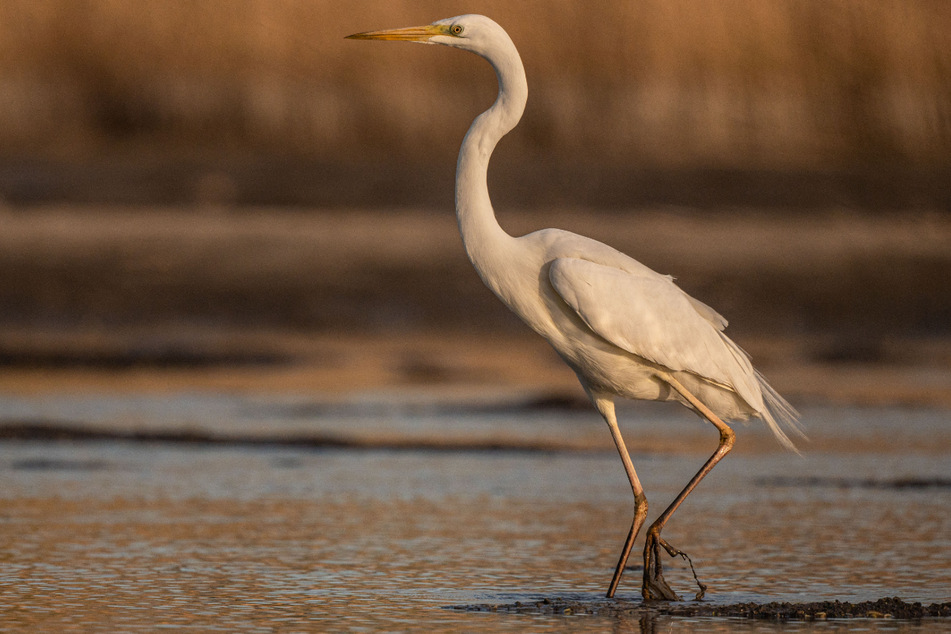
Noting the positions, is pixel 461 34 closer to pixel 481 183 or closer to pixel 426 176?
pixel 481 183

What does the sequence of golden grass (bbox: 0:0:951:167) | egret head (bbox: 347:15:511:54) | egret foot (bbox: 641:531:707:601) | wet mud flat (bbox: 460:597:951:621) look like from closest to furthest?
1. wet mud flat (bbox: 460:597:951:621)
2. egret foot (bbox: 641:531:707:601)
3. egret head (bbox: 347:15:511:54)
4. golden grass (bbox: 0:0:951:167)

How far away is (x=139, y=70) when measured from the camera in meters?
24.0

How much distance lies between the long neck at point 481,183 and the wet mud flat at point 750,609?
5.07 ft

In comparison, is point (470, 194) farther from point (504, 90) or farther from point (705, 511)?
point (705, 511)

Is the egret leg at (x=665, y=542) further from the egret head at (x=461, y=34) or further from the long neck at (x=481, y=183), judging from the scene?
the egret head at (x=461, y=34)

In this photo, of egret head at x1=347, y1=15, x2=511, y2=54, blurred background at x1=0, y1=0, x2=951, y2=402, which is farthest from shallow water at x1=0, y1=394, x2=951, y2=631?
blurred background at x1=0, y1=0, x2=951, y2=402

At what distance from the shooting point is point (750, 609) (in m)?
6.70

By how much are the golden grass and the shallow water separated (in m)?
11.2

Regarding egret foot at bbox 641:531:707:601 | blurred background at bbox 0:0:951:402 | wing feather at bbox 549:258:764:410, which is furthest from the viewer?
blurred background at bbox 0:0:951:402

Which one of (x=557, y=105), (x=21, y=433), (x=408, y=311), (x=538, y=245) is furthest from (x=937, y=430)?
(x=557, y=105)

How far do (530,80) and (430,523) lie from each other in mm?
15752

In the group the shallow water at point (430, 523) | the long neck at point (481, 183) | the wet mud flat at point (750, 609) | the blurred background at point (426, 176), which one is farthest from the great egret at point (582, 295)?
the blurred background at point (426, 176)

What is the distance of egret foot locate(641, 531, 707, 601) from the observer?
7.16m

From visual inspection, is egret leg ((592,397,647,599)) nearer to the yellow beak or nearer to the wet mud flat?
the wet mud flat
